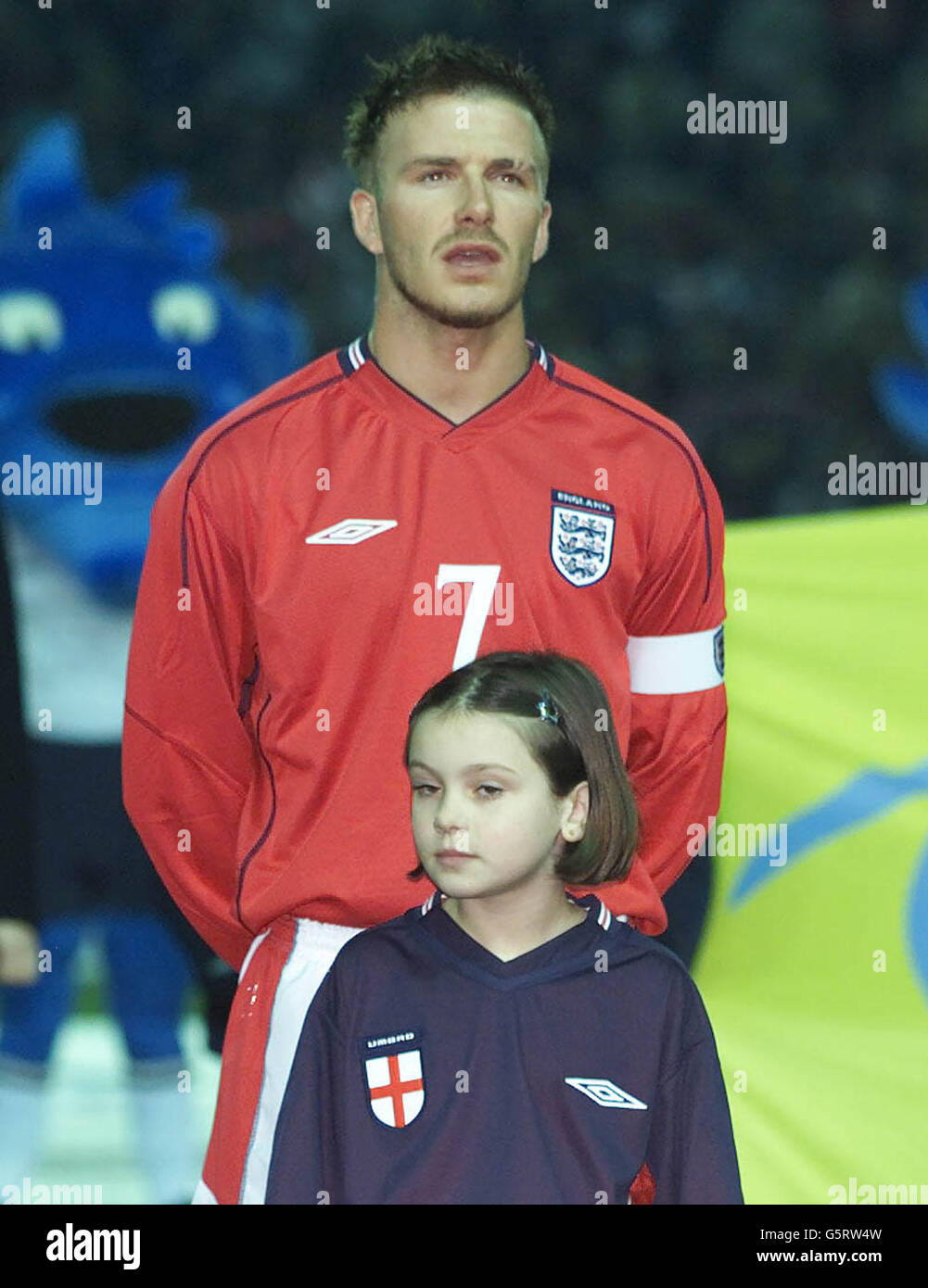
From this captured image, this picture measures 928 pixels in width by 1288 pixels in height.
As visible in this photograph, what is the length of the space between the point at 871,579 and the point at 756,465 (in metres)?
0.30

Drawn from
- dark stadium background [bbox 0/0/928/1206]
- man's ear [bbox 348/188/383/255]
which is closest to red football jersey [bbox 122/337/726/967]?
man's ear [bbox 348/188/383/255]

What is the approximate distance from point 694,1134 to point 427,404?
87 cm

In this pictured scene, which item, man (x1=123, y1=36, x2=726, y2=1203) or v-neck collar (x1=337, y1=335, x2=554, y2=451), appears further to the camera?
v-neck collar (x1=337, y1=335, x2=554, y2=451)

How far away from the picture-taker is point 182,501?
2180mm

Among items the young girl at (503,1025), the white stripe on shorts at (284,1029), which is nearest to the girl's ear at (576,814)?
the young girl at (503,1025)

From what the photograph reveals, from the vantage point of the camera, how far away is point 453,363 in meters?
2.21

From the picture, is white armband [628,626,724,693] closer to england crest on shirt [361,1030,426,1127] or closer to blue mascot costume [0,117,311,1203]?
england crest on shirt [361,1030,426,1127]

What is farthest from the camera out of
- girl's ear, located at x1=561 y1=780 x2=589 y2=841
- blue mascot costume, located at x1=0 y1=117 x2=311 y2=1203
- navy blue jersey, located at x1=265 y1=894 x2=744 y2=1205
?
blue mascot costume, located at x1=0 y1=117 x2=311 y2=1203

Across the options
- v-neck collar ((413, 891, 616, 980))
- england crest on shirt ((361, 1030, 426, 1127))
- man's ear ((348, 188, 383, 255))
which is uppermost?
man's ear ((348, 188, 383, 255))

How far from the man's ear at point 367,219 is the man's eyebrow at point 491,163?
0.25 ft

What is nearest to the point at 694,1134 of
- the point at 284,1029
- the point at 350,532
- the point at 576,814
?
the point at 576,814

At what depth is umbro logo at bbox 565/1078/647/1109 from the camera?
177cm

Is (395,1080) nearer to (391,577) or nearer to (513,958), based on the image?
(513,958)

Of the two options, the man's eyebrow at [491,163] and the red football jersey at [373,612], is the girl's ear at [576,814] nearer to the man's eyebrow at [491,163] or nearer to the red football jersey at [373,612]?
the red football jersey at [373,612]
